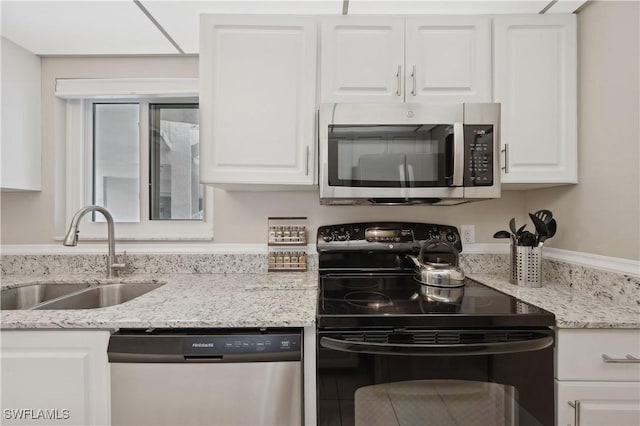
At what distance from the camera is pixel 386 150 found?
135 cm

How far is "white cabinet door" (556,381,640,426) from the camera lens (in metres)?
1.01

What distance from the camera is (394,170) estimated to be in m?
1.35

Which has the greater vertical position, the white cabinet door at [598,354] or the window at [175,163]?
the window at [175,163]

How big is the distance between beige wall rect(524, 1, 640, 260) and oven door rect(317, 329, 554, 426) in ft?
1.94

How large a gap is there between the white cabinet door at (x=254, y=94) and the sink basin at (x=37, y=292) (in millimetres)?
932

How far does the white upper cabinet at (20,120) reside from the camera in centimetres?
158

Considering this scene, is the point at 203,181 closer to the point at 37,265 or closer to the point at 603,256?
the point at 37,265

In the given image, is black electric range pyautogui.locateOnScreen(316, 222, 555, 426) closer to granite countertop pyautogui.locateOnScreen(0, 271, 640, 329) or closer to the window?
granite countertop pyautogui.locateOnScreen(0, 271, 640, 329)

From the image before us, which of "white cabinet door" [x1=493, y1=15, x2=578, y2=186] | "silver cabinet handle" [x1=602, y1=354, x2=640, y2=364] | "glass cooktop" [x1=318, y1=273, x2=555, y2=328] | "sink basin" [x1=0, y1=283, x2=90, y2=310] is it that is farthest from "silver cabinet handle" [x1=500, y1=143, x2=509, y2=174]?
"sink basin" [x1=0, y1=283, x2=90, y2=310]

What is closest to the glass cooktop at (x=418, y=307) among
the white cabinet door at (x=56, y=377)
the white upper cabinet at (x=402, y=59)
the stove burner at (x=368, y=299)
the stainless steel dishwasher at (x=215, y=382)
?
the stove burner at (x=368, y=299)

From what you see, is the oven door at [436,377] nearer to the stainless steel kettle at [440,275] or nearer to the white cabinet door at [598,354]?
the white cabinet door at [598,354]

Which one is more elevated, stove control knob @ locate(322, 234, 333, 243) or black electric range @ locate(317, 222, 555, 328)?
stove control knob @ locate(322, 234, 333, 243)

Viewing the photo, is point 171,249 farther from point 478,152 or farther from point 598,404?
point 598,404

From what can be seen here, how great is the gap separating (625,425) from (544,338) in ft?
1.25
